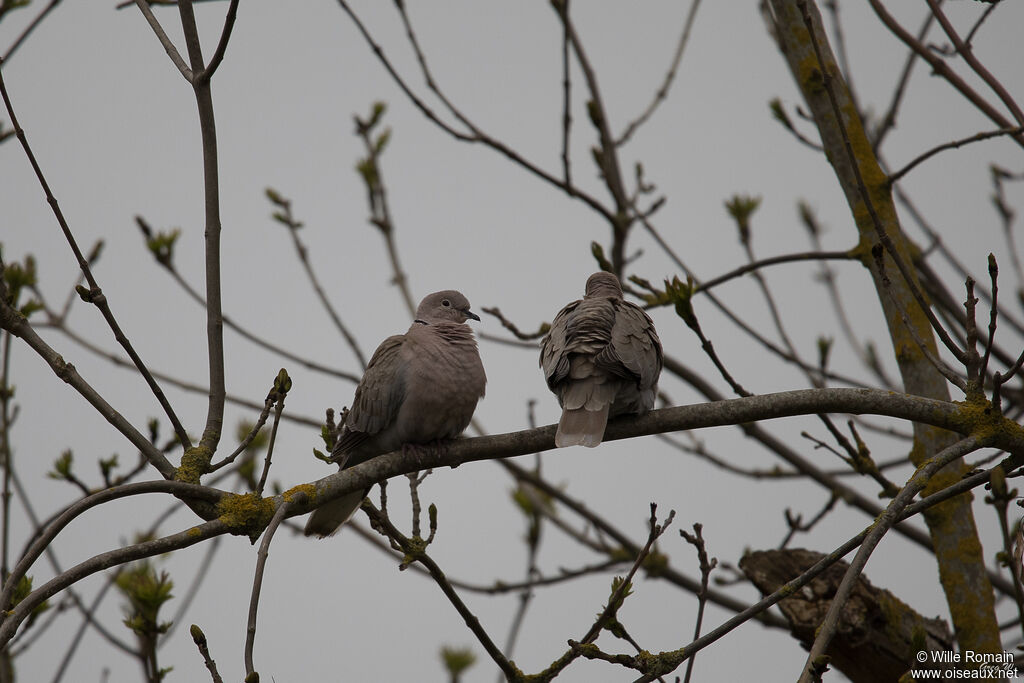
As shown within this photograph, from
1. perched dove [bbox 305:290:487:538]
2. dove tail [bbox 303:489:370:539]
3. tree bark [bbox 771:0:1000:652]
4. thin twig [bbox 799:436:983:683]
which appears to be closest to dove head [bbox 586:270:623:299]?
perched dove [bbox 305:290:487:538]

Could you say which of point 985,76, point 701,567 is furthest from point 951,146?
point 701,567

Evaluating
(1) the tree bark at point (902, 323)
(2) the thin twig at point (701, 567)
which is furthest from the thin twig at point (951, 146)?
(2) the thin twig at point (701, 567)

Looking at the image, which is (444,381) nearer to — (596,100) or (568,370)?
(568,370)

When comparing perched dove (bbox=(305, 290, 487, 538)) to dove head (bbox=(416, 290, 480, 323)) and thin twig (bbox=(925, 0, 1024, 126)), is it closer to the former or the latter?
dove head (bbox=(416, 290, 480, 323))

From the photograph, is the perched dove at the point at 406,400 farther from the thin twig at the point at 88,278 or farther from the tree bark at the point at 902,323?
the tree bark at the point at 902,323

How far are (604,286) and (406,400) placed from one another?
52.6 inches

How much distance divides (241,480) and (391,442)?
1.75 meters

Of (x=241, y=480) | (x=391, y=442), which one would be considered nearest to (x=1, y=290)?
(x=391, y=442)

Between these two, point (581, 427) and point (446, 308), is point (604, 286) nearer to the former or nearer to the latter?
point (446, 308)

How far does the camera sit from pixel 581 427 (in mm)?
4035

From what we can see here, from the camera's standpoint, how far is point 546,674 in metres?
3.51

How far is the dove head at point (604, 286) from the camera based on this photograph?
5.23 metres

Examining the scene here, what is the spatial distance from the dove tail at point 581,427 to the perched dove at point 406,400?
833 millimetres

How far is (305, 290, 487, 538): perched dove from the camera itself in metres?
4.70
